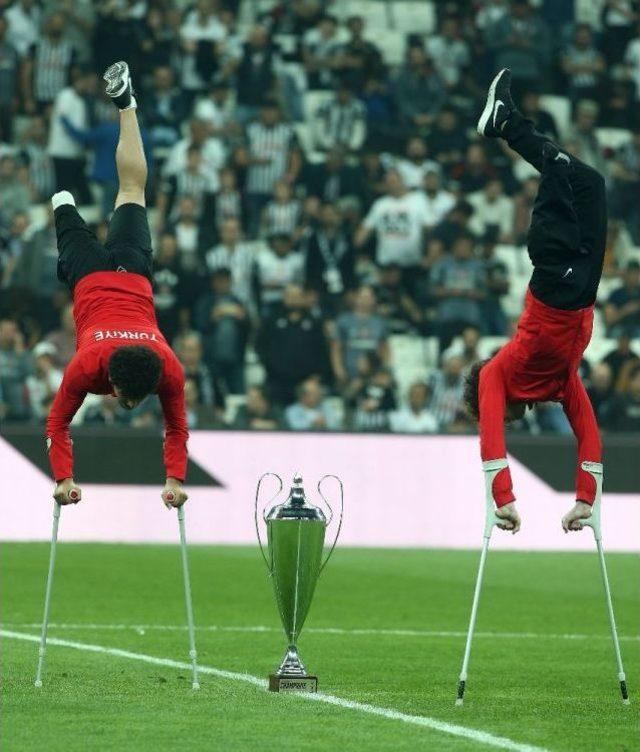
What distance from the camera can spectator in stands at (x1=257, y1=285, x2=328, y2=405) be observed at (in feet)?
74.5

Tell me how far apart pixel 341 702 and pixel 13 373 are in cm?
1274

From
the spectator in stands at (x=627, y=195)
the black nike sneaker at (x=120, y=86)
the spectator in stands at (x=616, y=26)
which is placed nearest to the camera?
the black nike sneaker at (x=120, y=86)

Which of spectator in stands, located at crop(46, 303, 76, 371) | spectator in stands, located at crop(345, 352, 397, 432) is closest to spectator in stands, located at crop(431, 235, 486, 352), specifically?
spectator in stands, located at crop(345, 352, 397, 432)

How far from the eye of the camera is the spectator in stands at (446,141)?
2694 centimetres

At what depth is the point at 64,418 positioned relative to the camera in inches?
392

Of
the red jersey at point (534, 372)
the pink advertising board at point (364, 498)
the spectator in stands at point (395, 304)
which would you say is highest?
the red jersey at point (534, 372)

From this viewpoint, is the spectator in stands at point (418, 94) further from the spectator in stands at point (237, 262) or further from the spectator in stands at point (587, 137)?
the spectator in stands at point (237, 262)

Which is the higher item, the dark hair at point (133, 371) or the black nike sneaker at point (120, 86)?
the black nike sneaker at point (120, 86)

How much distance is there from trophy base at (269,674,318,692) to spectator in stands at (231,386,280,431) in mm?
11521

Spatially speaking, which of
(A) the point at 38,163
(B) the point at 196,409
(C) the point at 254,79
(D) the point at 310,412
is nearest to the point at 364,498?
(D) the point at 310,412

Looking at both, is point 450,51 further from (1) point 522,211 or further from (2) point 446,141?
(1) point 522,211

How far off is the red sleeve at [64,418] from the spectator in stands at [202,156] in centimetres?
1544

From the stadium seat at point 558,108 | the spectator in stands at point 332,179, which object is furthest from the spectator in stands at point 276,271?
the stadium seat at point 558,108

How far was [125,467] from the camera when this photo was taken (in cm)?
2012
